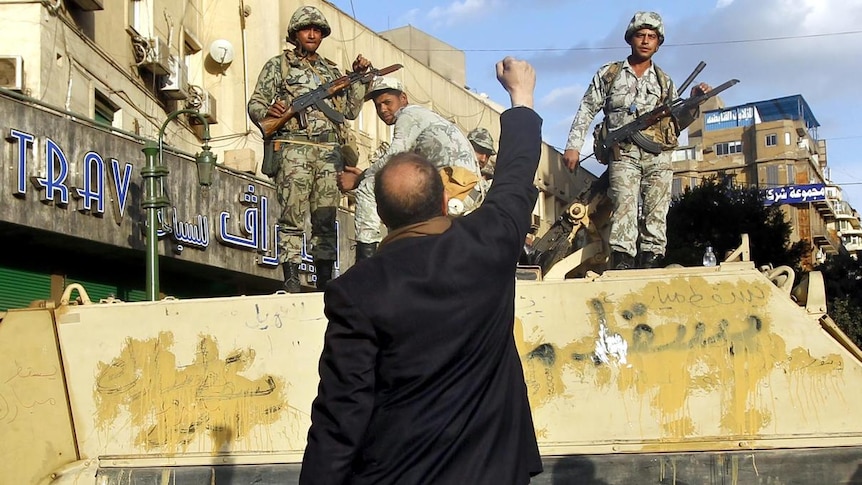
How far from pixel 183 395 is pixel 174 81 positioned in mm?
13298

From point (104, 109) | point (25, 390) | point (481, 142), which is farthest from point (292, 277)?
point (104, 109)

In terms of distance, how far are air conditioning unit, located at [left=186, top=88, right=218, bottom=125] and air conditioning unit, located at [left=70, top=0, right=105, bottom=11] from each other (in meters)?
3.24

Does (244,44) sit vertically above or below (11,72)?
above

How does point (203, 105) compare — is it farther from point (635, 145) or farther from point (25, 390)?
point (25, 390)

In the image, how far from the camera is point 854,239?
98.4 m

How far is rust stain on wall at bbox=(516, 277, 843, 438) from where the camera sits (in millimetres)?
4879

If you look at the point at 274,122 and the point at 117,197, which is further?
the point at 117,197

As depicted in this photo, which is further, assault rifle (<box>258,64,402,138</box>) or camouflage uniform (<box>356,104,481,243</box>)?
assault rifle (<box>258,64,402,138</box>)

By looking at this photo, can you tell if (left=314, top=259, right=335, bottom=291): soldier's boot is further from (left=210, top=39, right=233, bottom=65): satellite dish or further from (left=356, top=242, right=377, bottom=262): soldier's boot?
(left=210, top=39, right=233, bottom=65): satellite dish

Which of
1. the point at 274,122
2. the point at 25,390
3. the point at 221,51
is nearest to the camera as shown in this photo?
the point at 25,390

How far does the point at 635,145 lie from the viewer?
706cm

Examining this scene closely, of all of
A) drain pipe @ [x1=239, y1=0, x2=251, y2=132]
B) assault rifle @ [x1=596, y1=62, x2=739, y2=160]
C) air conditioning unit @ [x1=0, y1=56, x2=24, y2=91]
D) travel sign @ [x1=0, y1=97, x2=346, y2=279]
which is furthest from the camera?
drain pipe @ [x1=239, y1=0, x2=251, y2=132]

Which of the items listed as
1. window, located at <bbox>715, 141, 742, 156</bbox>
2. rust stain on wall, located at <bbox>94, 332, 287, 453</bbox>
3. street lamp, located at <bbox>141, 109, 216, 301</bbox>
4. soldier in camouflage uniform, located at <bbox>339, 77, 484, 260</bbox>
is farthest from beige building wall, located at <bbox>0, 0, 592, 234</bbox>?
window, located at <bbox>715, 141, 742, 156</bbox>

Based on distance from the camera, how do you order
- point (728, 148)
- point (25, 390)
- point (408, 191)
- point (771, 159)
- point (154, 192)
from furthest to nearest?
point (728, 148), point (771, 159), point (154, 192), point (25, 390), point (408, 191)
